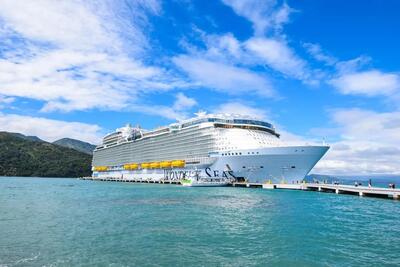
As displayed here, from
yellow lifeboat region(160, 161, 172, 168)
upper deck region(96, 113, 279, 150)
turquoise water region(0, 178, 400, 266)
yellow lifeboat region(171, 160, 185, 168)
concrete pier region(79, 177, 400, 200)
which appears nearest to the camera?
turquoise water region(0, 178, 400, 266)

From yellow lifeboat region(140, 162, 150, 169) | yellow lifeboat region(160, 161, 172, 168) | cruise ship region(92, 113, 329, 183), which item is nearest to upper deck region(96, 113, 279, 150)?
cruise ship region(92, 113, 329, 183)

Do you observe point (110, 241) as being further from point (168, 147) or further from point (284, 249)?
point (168, 147)

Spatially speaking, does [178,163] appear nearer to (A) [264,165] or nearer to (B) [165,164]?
(B) [165,164]

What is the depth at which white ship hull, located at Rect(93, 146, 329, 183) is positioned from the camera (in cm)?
6160

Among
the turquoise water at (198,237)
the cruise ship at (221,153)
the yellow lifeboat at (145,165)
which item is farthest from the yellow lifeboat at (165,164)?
the turquoise water at (198,237)

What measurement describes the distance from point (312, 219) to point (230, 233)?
9.78m

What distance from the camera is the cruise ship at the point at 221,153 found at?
64125 millimetres

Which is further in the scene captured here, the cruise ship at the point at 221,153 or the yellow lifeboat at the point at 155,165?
the yellow lifeboat at the point at 155,165

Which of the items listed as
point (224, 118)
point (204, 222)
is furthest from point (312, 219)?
point (224, 118)

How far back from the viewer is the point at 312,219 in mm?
29750

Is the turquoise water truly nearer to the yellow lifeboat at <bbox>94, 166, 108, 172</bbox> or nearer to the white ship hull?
the white ship hull

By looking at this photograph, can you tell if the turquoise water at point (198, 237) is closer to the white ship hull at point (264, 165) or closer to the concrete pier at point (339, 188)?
the concrete pier at point (339, 188)

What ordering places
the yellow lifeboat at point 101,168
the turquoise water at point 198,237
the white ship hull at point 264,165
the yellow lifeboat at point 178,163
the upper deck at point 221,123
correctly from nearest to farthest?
1. the turquoise water at point 198,237
2. the white ship hull at point 264,165
3. the upper deck at point 221,123
4. the yellow lifeboat at point 178,163
5. the yellow lifeboat at point 101,168

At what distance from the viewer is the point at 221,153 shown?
73438 mm
